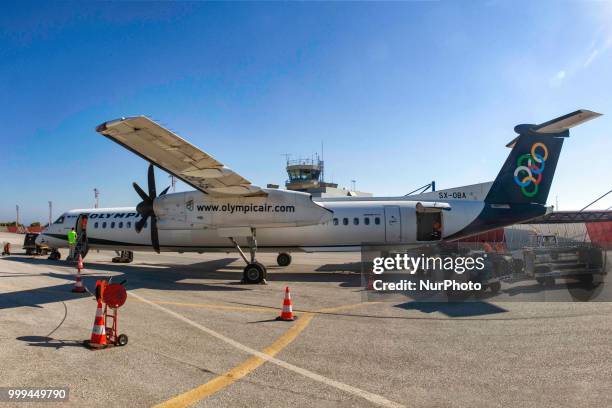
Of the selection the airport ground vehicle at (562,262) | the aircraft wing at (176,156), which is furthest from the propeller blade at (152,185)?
the airport ground vehicle at (562,262)

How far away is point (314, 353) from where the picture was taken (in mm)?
6234

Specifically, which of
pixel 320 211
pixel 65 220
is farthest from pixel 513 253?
pixel 65 220

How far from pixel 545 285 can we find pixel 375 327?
8.84 metres

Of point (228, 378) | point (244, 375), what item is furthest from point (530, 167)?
point (228, 378)

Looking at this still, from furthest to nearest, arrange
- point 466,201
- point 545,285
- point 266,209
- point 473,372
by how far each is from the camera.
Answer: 1. point 466,201
2. point 266,209
3. point 545,285
4. point 473,372

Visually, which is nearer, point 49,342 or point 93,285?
point 49,342

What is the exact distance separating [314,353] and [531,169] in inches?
595

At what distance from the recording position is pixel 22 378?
16.3 ft

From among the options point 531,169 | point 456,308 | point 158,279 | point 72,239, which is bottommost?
point 456,308

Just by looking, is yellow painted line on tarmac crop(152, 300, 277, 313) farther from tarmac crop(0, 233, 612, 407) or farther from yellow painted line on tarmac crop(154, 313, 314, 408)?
yellow painted line on tarmac crop(154, 313, 314, 408)

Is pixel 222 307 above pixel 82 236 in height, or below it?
below

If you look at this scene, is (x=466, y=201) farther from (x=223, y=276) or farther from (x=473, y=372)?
(x=473, y=372)

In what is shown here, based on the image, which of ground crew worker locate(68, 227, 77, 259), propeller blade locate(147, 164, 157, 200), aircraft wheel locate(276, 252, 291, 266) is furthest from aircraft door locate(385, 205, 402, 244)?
ground crew worker locate(68, 227, 77, 259)

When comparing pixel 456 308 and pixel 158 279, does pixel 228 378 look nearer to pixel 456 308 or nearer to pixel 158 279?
pixel 456 308
